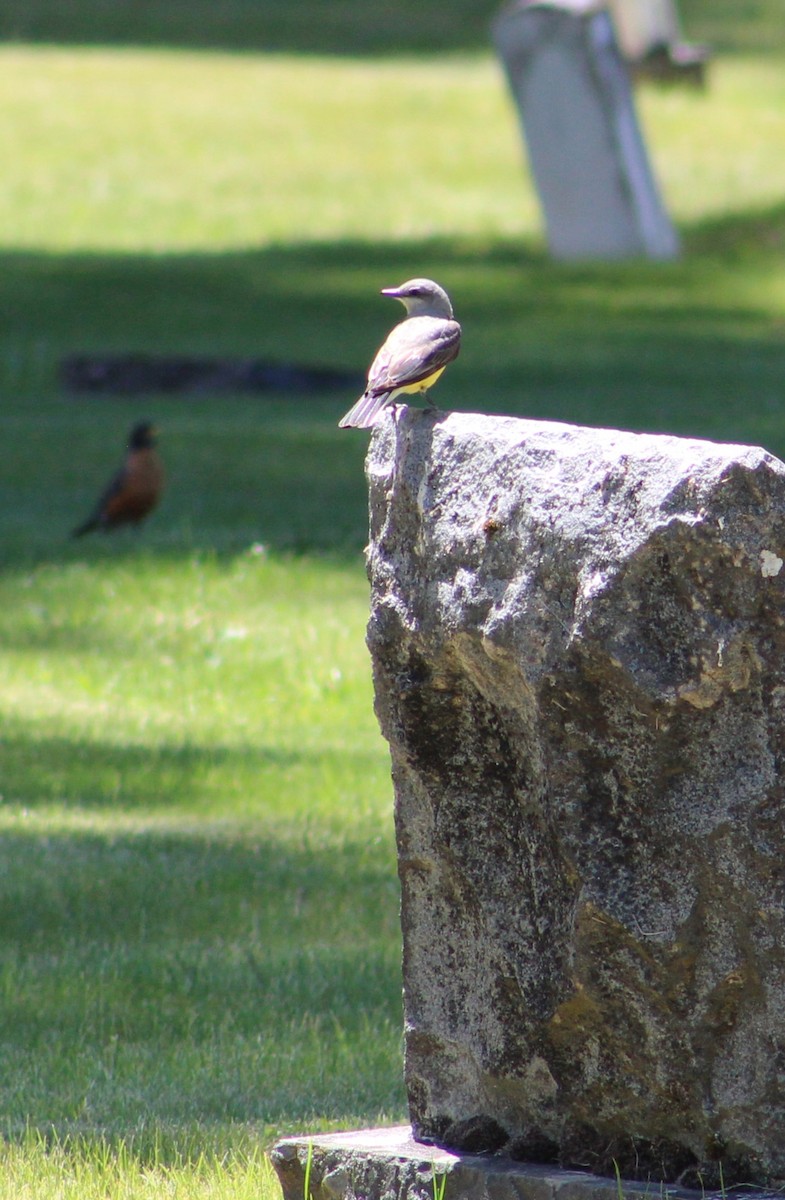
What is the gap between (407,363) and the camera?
15.5 ft

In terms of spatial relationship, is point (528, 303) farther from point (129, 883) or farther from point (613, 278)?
point (129, 883)

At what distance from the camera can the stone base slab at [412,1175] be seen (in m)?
4.03

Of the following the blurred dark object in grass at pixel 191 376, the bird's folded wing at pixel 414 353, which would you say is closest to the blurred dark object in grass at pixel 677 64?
the blurred dark object in grass at pixel 191 376

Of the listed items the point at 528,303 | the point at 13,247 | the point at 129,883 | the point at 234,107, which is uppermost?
the point at 234,107

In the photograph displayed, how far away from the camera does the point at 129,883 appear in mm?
7461

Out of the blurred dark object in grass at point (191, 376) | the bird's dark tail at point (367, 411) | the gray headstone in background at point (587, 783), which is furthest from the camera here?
the blurred dark object in grass at point (191, 376)

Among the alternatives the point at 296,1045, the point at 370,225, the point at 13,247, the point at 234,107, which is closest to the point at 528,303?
the point at 370,225

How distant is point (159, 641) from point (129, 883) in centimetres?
388

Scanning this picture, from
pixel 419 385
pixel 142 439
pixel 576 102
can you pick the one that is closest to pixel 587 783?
pixel 419 385

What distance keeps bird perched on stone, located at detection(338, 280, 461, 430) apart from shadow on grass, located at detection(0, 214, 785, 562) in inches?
320

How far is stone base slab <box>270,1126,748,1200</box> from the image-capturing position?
13.2 feet

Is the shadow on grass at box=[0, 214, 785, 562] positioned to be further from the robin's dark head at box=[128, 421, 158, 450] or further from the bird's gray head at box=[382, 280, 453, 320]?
the bird's gray head at box=[382, 280, 453, 320]

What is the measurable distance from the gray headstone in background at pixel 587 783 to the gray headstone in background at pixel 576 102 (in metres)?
19.3

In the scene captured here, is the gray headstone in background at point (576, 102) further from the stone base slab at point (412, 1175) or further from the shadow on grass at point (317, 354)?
the stone base slab at point (412, 1175)
